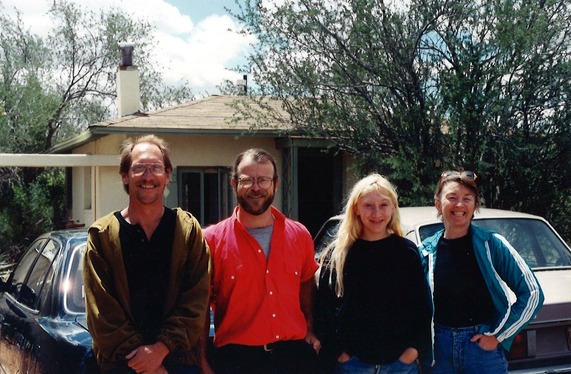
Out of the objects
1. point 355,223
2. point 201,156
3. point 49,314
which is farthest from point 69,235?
point 201,156

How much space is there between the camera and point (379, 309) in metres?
2.97

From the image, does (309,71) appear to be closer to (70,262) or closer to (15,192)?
(70,262)

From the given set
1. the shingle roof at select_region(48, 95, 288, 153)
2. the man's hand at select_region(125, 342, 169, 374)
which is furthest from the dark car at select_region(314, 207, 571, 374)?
the shingle roof at select_region(48, 95, 288, 153)

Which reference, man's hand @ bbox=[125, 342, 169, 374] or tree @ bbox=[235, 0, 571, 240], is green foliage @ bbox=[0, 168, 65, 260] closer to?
tree @ bbox=[235, 0, 571, 240]

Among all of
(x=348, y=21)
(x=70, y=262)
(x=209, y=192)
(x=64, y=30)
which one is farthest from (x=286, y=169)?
(x=64, y=30)

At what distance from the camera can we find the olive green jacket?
8.77ft

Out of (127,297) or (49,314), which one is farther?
(49,314)

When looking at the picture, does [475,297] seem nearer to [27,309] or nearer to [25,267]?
[27,309]

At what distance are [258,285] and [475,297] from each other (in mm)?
1062

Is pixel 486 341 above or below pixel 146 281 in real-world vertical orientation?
below

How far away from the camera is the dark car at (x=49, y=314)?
3.40m

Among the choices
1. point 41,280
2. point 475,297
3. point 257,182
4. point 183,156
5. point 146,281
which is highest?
point 183,156

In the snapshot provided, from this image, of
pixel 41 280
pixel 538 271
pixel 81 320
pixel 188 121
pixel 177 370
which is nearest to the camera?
pixel 177 370

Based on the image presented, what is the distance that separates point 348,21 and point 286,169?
13.0ft
